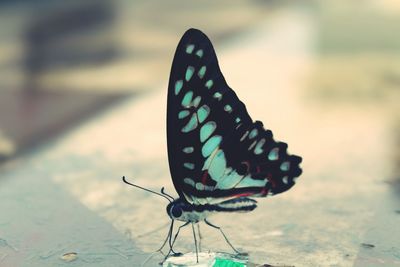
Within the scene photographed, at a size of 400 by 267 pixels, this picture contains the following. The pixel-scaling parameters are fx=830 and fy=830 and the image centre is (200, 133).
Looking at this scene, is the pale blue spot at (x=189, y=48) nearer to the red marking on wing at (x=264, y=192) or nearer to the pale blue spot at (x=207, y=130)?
the pale blue spot at (x=207, y=130)

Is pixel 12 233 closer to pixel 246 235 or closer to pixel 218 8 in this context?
pixel 246 235

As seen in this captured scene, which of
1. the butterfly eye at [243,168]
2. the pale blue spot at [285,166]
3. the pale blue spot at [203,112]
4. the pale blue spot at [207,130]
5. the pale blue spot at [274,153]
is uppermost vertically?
the pale blue spot at [203,112]

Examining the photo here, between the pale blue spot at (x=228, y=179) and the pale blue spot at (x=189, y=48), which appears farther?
the pale blue spot at (x=228, y=179)

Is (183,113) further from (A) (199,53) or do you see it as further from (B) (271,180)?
(B) (271,180)

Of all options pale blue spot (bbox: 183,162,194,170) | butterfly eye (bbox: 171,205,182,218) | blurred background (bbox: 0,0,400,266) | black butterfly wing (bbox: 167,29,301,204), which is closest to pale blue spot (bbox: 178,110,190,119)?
black butterfly wing (bbox: 167,29,301,204)

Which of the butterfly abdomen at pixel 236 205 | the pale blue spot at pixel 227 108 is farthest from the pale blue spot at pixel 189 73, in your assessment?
the butterfly abdomen at pixel 236 205

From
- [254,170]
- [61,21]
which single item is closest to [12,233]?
[254,170]

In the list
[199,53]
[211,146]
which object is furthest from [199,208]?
[199,53]

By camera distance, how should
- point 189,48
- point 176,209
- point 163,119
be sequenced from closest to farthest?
point 189,48 → point 176,209 → point 163,119
